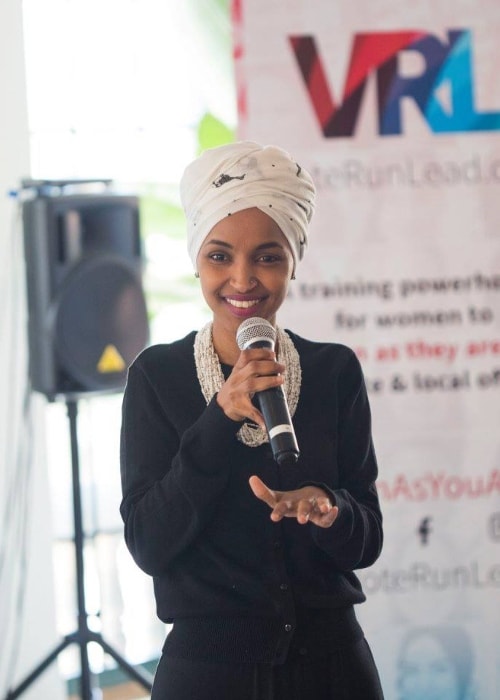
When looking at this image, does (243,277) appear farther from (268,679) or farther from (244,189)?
(268,679)

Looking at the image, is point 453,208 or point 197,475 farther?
point 453,208

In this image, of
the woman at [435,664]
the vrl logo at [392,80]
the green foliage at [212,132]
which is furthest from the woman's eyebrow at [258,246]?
the woman at [435,664]

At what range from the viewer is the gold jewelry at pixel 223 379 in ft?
4.66

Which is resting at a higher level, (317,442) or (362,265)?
(362,265)

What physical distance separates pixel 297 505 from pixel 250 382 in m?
0.17

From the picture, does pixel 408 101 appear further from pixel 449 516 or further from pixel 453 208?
pixel 449 516

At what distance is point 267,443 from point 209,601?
238mm

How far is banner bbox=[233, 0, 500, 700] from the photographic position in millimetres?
3012

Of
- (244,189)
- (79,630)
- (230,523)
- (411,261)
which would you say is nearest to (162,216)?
(411,261)

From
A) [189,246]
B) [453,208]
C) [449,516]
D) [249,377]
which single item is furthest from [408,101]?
[249,377]

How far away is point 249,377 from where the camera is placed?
1.29m

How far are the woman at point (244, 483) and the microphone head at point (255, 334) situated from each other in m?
0.03

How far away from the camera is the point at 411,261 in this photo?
3.08 meters

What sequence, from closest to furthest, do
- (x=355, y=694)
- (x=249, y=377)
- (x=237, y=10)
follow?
(x=249, y=377) → (x=355, y=694) → (x=237, y=10)
